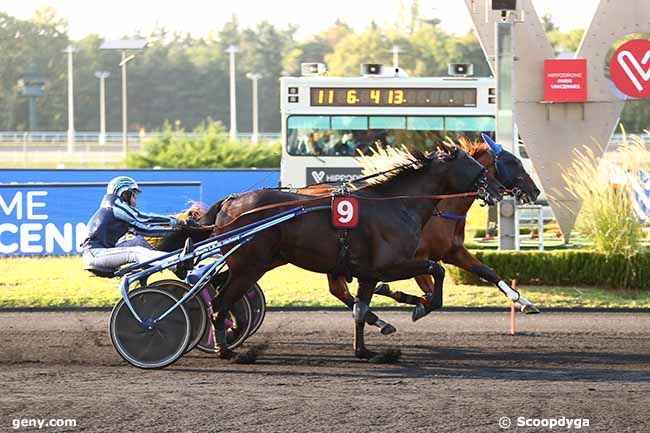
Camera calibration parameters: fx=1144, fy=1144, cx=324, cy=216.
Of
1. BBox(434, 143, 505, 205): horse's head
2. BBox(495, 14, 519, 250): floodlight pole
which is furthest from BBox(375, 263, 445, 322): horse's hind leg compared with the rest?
BBox(495, 14, 519, 250): floodlight pole

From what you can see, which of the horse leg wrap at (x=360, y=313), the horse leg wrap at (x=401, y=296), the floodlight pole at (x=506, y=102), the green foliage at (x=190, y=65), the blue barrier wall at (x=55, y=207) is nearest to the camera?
the horse leg wrap at (x=360, y=313)

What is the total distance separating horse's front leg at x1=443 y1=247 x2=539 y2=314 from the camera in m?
10.5

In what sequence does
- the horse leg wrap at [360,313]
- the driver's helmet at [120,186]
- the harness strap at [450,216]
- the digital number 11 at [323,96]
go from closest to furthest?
1. the driver's helmet at [120,186]
2. the horse leg wrap at [360,313]
3. the harness strap at [450,216]
4. the digital number 11 at [323,96]

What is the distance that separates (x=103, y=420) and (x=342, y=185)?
350cm

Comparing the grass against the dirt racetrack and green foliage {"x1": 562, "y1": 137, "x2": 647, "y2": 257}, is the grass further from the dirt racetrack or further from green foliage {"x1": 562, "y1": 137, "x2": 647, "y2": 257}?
the dirt racetrack

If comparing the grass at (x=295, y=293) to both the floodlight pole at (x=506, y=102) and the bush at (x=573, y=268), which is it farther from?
the floodlight pole at (x=506, y=102)

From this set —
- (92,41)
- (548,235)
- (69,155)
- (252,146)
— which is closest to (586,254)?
(548,235)

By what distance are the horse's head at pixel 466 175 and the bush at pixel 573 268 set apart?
4206mm

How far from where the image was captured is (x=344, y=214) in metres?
9.47

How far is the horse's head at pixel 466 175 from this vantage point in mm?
10055

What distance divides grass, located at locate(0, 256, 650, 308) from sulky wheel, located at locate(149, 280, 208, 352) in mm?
4378

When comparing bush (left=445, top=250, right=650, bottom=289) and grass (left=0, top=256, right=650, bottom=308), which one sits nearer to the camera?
grass (left=0, top=256, right=650, bottom=308)

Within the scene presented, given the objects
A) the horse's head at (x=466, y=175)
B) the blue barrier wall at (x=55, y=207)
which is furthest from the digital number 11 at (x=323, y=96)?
the horse's head at (x=466, y=175)

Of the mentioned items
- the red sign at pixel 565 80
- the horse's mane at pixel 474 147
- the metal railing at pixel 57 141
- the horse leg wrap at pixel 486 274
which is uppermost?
the red sign at pixel 565 80
